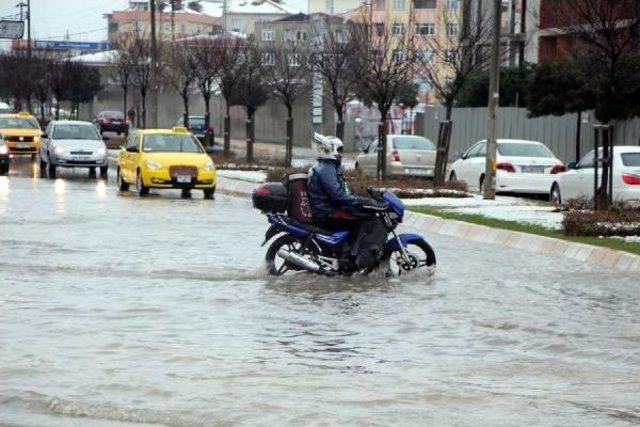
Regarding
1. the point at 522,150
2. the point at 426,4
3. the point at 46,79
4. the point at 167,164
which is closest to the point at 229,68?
the point at 167,164

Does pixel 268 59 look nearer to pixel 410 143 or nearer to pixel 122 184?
pixel 410 143

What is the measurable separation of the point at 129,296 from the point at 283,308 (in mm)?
1661

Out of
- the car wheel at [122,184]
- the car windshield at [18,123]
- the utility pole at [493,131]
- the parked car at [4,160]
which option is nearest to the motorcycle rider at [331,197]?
the utility pole at [493,131]

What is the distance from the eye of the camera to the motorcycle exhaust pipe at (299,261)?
16500mm

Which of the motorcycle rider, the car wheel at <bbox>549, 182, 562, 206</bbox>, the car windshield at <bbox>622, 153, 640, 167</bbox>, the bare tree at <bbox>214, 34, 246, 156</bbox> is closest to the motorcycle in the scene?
the motorcycle rider

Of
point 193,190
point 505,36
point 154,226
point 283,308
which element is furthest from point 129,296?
point 505,36

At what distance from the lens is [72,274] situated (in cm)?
1697

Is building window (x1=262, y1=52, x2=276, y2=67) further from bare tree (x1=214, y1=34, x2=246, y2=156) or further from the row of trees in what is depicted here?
the row of trees

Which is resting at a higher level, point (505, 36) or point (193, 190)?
point (505, 36)

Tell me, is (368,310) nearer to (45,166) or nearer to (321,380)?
(321,380)

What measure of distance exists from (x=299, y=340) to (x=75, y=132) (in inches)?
1290

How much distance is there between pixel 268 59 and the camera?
7031cm

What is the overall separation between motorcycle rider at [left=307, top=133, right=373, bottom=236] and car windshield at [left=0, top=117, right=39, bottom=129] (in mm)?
38546

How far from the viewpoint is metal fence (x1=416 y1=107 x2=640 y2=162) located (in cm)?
4859
